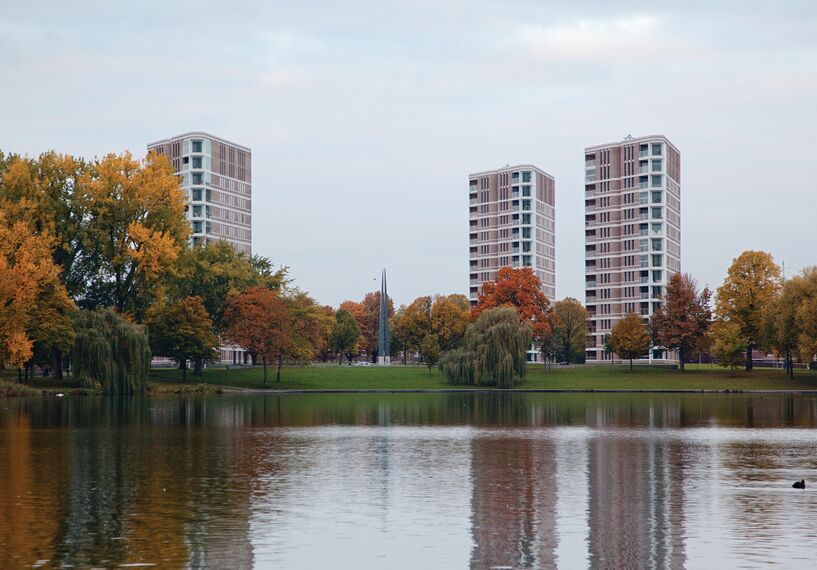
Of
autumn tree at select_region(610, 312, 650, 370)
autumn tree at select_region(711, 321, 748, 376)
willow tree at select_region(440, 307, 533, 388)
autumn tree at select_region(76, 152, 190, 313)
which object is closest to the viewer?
autumn tree at select_region(76, 152, 190, 313)

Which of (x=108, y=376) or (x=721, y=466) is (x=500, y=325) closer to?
(x=108, y=376)

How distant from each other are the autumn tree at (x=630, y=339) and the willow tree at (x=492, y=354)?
25.8 m

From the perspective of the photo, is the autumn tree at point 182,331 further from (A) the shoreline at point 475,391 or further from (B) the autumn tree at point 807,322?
(B) the autumn tree at point 807,322

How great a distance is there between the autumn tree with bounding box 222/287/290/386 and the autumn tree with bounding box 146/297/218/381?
3.69 meters

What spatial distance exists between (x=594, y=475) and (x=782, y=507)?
7.38 meters

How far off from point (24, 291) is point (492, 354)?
4794cm

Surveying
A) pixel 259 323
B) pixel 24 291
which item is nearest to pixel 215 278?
pixel 259 323

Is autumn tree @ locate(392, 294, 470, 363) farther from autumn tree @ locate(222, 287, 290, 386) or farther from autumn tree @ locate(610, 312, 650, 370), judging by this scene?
autumn tree @ locate(222, 287, 290, 386)

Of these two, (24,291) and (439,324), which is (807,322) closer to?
(439,324)

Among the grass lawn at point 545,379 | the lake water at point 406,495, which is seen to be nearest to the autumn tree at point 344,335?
the grass lawn at point 545,379

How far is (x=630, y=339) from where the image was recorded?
456 ft

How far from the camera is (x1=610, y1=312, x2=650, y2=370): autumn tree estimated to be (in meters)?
139

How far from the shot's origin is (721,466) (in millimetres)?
36094

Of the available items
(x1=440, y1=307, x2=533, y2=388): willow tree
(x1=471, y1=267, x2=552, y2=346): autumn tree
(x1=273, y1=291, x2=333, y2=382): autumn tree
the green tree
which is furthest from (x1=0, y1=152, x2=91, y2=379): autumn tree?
(x1=471, y1=267, x2=552, y2=346): autumn tree
